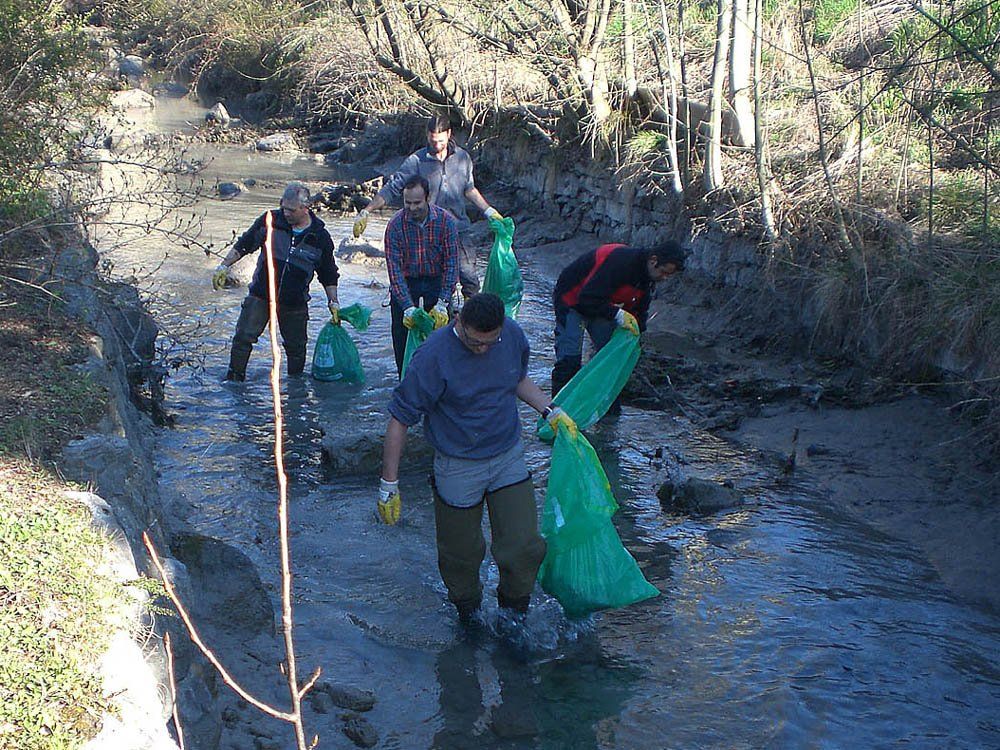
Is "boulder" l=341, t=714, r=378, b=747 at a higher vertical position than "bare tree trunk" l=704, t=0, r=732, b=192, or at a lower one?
lower

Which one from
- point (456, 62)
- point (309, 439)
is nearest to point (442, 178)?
point (309, 439)

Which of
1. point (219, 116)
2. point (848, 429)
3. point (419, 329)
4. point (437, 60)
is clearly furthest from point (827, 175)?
point (219, 116)

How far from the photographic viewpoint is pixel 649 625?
467cm

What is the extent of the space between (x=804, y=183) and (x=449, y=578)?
209 inches

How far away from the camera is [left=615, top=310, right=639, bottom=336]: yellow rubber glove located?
6.07 metres

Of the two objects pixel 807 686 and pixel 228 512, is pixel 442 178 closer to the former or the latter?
pixel 228 512

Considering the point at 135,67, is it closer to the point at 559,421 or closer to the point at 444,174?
the point at 444,174

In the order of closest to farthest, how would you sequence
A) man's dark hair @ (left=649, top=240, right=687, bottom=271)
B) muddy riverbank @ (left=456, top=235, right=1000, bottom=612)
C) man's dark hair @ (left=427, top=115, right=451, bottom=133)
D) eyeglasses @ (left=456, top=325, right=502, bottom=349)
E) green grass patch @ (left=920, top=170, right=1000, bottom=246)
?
eyeglasses @ (left=456, top=325, right=502, bottom=349)
muddy riverbank @ (left=456, top=235, right=1000, bottom=612)
man's dark hair @ (left=649, top=240, right=687, bottom=271)
green grass patch @ (left=920, top=170, right=1000, bottom=246)
man's dark hair @ (left=427, top=115, right=451, bottom=133)

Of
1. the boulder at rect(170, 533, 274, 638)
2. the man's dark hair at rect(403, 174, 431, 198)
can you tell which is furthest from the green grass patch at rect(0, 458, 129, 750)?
the man's dark hair at rect(403, 174, 431, 198)

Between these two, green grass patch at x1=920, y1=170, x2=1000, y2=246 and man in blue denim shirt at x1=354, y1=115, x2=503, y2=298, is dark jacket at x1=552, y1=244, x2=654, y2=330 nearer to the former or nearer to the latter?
man in blue denim shirt at x1=354, y1=115, x2=503, y2=298

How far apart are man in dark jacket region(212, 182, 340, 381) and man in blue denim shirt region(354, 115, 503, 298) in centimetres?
37

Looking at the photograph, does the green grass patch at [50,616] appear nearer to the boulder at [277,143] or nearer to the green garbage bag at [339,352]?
the green garbage bag at [339,352]

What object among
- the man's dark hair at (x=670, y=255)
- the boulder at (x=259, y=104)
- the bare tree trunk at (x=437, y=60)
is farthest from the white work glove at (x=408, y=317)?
the boulder at (x=259, y=104)

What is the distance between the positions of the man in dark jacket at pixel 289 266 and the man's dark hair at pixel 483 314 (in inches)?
127
